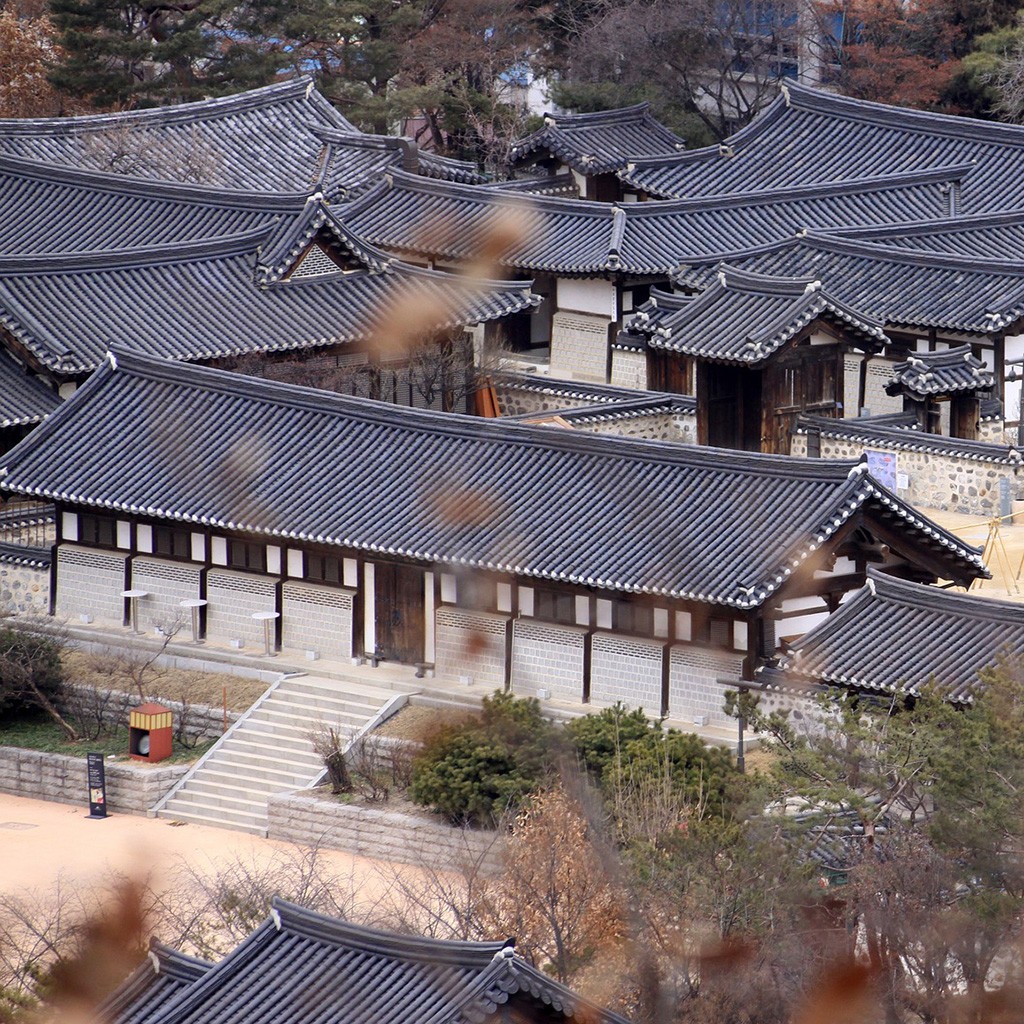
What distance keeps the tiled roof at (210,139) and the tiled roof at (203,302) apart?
10.4m

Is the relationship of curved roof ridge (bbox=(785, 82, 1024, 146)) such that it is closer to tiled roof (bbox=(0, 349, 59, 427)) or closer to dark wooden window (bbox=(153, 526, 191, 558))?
tiled roof (bbox=(0, 349, 59, 427))

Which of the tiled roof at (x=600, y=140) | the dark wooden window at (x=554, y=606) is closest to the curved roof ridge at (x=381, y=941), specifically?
the dark wooden window at (x=554, y=606)

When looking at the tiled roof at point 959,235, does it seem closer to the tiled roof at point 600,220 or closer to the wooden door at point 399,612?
the tiled roof at point 600,220

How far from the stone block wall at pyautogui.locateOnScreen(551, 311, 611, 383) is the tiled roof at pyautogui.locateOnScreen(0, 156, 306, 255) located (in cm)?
693

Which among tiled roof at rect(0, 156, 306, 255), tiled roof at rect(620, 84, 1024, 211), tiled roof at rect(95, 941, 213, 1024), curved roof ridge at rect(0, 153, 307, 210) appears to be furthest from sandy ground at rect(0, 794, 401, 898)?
tiled roof at rect(620, 84, 1024, 211)

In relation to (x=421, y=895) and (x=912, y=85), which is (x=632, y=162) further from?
(x=421, y=895)

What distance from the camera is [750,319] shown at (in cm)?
4041

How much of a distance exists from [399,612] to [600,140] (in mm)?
26994

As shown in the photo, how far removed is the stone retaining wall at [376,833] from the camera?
89.2 ft

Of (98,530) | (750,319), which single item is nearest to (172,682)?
(98,530)

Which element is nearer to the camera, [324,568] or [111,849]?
[111,849]

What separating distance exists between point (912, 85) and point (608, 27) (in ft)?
27.9

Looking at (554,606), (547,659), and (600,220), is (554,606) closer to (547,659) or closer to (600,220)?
(547,659)

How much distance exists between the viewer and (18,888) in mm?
27500
